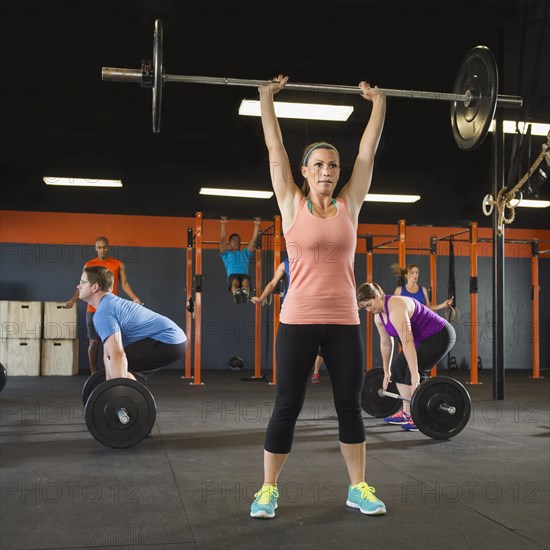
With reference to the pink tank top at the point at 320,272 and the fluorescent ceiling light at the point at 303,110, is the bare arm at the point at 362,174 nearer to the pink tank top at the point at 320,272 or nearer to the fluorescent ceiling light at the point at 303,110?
the pink tank top at the point at 320,272

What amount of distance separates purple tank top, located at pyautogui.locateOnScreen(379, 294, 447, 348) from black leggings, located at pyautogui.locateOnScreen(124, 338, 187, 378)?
123 centimetres

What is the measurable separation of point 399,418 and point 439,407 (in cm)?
60

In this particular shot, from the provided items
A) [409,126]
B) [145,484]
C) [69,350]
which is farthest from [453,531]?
[69,350]

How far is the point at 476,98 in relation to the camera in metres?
2.43

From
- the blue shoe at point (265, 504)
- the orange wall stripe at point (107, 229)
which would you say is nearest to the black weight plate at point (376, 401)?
the blue shoe at point (265, 504)

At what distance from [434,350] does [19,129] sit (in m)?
4.28

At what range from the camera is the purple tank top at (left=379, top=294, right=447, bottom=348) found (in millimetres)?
3676

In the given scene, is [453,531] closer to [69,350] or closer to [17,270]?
[69,350]

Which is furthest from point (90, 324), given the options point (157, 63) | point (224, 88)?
point (157, 63)

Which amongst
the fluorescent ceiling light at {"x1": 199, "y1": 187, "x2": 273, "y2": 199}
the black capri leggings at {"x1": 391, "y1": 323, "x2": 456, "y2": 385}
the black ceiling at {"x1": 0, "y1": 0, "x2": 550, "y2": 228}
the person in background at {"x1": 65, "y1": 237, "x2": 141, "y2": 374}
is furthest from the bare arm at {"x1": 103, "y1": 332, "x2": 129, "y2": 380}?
the fluorescent ceiling light at {"x1": 199, "y1": 187, "x2": 273, "y2": 199}

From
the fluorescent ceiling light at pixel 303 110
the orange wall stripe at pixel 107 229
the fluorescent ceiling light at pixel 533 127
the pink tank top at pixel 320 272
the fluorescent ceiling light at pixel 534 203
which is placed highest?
the fluorescent ceiling light at pixel 533 127

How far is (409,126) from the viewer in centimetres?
602

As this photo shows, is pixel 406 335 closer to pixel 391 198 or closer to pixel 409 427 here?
pixel 409 427

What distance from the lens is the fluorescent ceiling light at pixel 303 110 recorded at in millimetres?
5090
